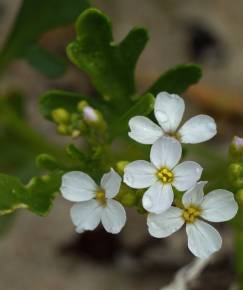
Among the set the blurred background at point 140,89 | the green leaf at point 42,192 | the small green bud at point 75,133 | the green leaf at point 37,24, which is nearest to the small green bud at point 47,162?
the green leaf at point 42,192

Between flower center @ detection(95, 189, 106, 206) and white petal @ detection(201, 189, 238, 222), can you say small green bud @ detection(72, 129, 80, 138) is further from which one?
white petal @ detection(201, 189, 238, 222)

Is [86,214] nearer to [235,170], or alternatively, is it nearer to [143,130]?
[143,130]

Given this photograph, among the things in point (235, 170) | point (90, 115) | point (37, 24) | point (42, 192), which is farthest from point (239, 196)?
point (37, 24)

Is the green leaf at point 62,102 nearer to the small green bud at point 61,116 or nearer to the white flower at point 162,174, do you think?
the small green bud at point 61,116

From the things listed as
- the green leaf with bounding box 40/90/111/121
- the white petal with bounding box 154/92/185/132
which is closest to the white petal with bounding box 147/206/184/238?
the white petal with bounding box 154/92/185/132

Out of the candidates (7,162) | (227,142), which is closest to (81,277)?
(7,162)
